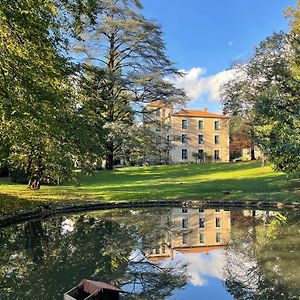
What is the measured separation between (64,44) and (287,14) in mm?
17747

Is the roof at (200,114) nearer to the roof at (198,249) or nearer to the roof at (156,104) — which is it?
the roof at (156,104)

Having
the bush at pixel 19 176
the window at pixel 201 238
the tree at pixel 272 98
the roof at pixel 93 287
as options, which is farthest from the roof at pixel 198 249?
the bush at pixel 19 176

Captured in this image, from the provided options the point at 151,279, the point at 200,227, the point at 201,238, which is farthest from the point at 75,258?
the point at 200,227

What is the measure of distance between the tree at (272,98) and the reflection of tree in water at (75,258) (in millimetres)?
6321

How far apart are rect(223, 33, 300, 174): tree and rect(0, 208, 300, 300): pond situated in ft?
9.68

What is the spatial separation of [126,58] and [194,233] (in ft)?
71.9

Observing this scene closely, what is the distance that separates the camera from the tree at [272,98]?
48.7 feet

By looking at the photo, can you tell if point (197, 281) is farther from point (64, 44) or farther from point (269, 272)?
point (64, 44)

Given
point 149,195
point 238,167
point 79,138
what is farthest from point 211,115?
point 79,138

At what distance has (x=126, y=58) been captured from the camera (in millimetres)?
30281

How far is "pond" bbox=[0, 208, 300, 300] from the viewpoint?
6.32 m

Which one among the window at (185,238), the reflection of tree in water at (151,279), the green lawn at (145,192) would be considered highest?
the green lawn at (145,192)

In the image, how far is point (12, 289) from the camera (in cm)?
636

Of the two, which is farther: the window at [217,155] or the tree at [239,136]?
the window at [217,155]
